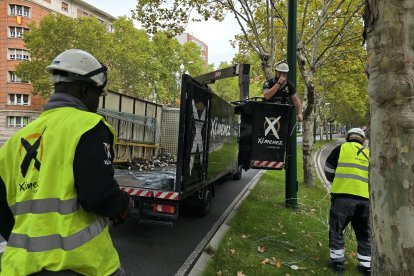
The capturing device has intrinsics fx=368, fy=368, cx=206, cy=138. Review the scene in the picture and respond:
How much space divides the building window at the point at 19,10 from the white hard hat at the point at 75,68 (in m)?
47.0

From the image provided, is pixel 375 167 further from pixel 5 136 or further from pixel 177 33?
pixel 5 136

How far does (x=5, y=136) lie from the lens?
3997 cm

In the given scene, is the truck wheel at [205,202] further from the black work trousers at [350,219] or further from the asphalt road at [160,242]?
the black work trousers at [350,219]

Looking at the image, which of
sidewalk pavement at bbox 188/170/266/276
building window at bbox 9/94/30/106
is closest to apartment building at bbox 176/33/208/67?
building window at bbox 9/94/30/106

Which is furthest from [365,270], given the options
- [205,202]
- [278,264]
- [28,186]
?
[28,186]

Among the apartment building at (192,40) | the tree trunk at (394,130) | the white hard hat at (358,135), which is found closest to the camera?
the tree trunk at (394,130)

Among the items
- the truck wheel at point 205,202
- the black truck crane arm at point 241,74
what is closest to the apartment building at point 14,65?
the black truck crane arm at point 241,74

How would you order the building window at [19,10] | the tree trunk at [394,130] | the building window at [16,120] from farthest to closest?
1. the building window at [16,120]
2. the building window at [19,10]
3. the tree trunk at [394,130]

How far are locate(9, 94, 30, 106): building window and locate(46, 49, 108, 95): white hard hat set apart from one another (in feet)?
151

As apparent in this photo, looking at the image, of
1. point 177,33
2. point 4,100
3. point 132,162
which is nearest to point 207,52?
point 4,100

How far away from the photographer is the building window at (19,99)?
4269 centimetres

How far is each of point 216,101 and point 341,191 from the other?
280 cm

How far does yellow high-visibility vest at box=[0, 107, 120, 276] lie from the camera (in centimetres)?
166

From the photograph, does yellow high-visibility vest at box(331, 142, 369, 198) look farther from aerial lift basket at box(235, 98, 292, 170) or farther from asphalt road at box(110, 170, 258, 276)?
aerial lift basket at box(235, 98, 292, 170)
